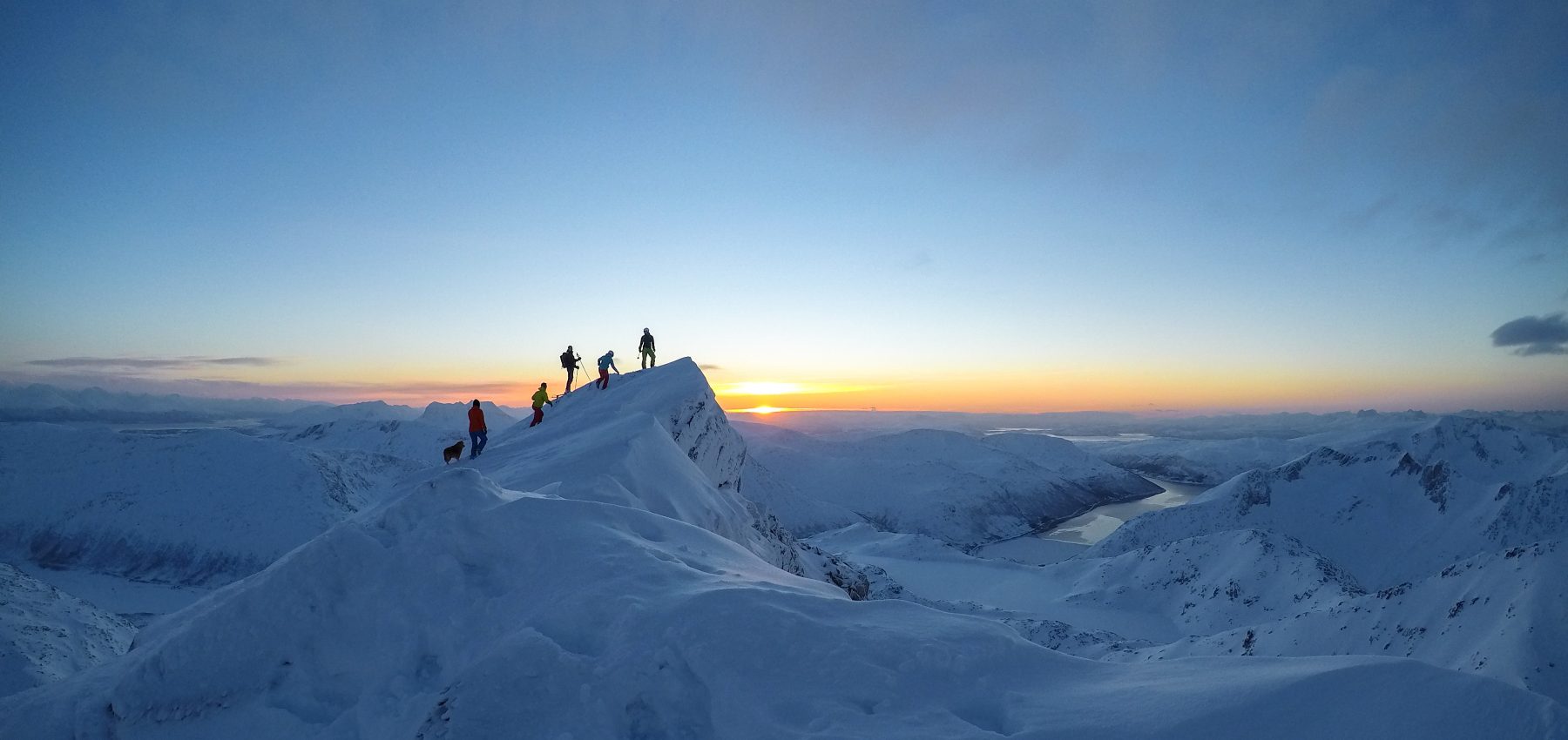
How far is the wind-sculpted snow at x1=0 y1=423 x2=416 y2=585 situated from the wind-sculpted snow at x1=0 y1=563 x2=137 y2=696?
116 ft

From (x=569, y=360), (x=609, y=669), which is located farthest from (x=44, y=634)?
(x=609, y=669)

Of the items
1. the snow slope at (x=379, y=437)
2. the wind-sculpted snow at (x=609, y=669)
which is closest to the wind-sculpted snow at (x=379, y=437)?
the snow slope at (x=379, y=437)

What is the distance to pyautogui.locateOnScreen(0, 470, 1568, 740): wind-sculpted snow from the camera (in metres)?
5.79

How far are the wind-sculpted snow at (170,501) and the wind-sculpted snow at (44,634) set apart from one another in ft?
116

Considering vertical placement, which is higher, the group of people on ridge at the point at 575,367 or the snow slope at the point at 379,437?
the group of people on ridge at the point at 575,367

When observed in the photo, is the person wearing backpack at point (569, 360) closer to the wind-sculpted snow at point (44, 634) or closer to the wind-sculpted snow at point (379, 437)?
the wind-sculpted snow at point (44, 634)

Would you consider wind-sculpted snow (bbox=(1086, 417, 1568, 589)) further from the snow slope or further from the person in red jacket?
the snow slope

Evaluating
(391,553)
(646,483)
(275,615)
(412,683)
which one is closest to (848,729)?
(412,683)

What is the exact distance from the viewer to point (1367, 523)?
4040 inches

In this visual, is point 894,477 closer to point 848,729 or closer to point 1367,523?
point 1367,523

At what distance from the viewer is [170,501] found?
83.1 metres

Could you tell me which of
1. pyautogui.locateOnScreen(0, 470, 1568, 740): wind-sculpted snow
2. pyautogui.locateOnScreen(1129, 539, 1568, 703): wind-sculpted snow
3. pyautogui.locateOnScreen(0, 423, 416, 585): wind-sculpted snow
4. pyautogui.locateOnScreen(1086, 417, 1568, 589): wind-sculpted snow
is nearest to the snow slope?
pyautogui.locateOnScreen(0, 423, 416, 585): wind-sculpted snow

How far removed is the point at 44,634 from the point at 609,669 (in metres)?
47.5

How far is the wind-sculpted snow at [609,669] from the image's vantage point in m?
5.79
